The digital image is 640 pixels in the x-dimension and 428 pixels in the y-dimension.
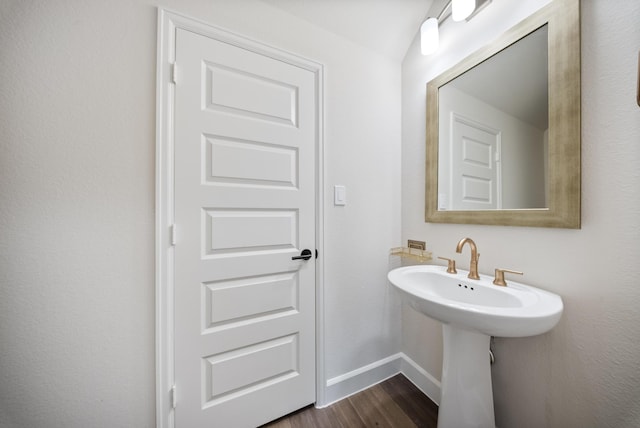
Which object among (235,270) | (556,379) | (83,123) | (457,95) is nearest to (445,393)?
(556,379)

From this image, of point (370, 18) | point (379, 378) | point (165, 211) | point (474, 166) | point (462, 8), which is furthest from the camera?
point (379, 378)

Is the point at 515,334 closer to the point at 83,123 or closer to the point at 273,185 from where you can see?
the point at 273,185

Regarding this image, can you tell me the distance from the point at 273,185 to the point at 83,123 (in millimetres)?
763

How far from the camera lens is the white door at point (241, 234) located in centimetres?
97

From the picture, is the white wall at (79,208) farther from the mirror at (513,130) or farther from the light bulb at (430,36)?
the mirror at (513,130)

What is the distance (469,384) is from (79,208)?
5.65ft

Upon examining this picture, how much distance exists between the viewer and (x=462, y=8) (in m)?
1.04

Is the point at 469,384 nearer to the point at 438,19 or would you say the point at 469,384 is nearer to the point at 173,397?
the point at 173,397

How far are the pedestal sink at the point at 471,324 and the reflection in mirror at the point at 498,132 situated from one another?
382mm

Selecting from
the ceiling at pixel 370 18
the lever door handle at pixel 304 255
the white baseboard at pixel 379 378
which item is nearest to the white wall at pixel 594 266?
the white baseboard at pixel 379 378

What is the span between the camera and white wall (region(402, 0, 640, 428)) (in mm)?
674

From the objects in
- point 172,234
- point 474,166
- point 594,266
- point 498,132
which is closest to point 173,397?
point 172,234

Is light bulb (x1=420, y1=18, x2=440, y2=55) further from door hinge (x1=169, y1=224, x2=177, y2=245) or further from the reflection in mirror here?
door hinge (x1=169, y1=224, x2=177, y2=245)

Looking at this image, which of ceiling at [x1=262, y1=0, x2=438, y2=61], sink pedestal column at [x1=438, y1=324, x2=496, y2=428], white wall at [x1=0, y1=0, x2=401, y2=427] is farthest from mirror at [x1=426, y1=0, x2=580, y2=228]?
white wall at [x1=0, y1=0, x2=401, y2=427]
